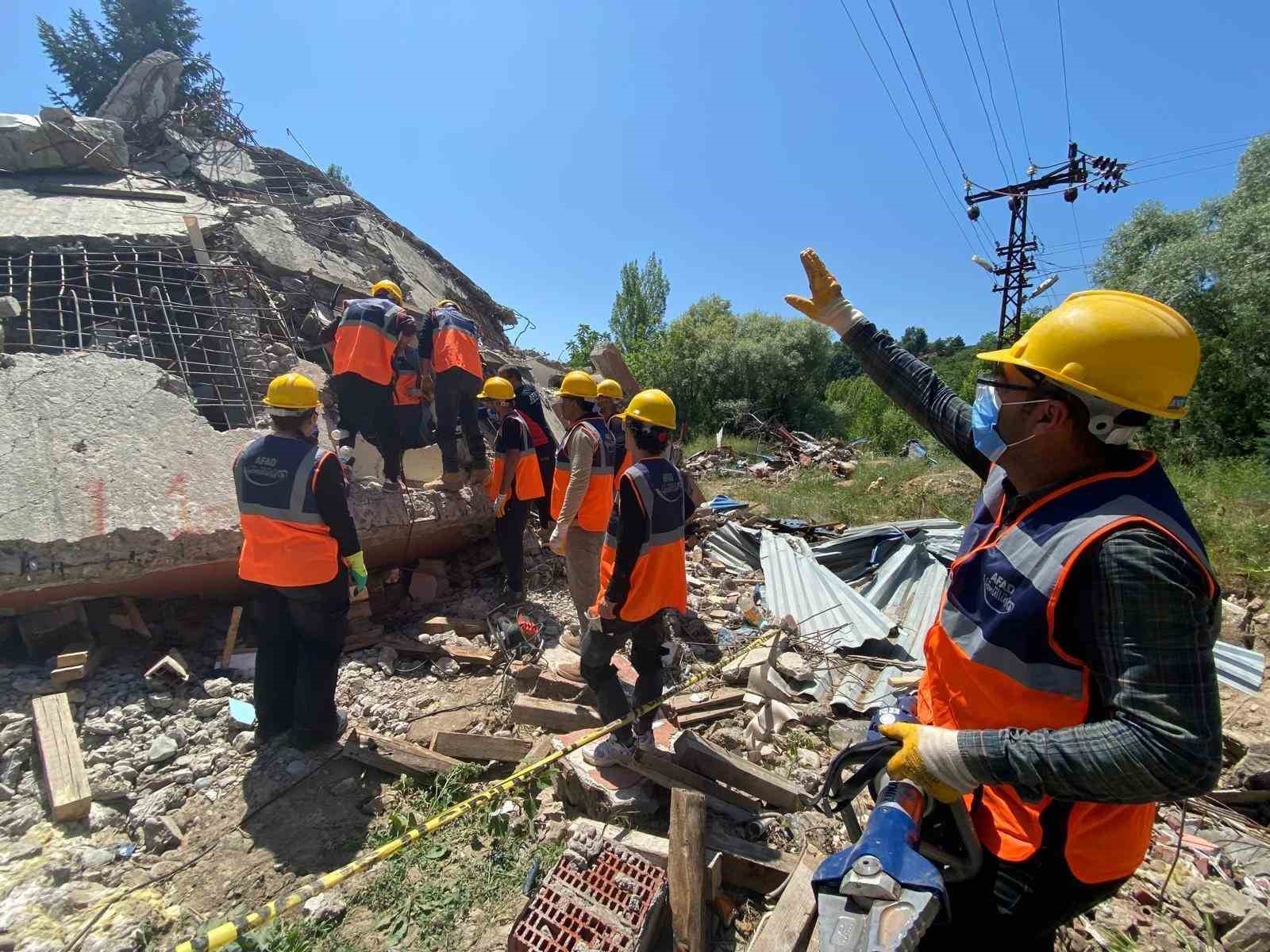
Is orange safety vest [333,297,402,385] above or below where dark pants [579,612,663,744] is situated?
above

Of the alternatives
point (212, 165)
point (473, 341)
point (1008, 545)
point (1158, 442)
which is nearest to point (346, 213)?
point (212, 165)

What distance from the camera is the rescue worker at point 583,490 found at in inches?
188

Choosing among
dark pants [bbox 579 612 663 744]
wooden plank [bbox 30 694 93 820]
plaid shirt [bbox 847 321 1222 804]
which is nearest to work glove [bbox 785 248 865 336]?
plaid shirt [bbox 847 321 1222 804]

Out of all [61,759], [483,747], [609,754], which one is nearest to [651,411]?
[609,754]

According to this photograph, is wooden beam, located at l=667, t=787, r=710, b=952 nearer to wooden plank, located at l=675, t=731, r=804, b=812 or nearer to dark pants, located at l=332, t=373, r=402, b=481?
wooden plank, located at l=675, t=731, r=804, b=812

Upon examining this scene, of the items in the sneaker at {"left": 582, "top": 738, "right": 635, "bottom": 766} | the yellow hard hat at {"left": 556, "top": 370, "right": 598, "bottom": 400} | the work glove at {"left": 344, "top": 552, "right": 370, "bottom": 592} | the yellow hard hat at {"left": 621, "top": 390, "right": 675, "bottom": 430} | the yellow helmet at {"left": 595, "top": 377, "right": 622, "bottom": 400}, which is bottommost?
the sneaker at {"left": 582, "top": 738, "right": 635, "bottom": 766}

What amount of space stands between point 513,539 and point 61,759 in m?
3.37

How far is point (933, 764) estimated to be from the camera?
56.0 inches

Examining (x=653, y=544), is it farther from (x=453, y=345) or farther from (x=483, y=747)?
(x=453, y=345)

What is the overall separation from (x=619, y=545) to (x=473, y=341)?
3.25 metres

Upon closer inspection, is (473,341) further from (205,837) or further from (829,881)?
(829,881)

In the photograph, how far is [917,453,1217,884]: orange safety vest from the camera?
50.8 inches

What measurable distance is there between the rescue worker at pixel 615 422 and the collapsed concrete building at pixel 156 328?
1.65 meters

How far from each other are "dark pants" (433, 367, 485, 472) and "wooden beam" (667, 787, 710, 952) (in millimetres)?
4147
